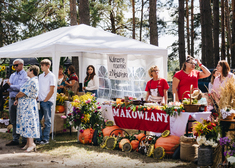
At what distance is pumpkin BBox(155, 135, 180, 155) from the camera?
5.05 metres

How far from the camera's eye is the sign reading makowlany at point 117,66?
792 centimetres

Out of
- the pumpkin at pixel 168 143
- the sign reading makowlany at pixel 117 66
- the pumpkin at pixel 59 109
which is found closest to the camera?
the pumpkin at pixel 168 143

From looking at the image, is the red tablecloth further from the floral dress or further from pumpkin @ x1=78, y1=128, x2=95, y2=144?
the floral dress

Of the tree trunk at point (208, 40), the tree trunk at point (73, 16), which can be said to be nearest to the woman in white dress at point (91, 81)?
the tree trunk at point (73, 16)

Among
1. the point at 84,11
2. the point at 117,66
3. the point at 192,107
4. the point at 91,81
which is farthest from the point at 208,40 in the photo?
the point at 192,107

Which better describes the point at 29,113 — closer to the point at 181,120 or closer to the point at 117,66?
the point at 181,120

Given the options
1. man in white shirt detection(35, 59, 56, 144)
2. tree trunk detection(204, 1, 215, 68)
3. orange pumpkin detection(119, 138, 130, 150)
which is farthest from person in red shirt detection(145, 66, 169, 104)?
tree trunk detection(204, 1, 215, 68)

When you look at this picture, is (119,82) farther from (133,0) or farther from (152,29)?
(133,0)

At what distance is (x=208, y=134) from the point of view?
4.41 meters

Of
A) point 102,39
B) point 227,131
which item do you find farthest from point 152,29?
point 227,131

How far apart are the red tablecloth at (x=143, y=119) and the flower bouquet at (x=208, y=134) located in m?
0.96

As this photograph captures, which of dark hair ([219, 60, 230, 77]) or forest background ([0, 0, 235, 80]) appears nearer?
dark hair ([219, 60, 230, 77])

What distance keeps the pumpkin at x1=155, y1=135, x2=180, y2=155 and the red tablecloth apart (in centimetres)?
33

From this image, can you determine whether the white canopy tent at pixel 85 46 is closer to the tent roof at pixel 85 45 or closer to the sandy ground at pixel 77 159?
the tent roof at pixel 85 45
